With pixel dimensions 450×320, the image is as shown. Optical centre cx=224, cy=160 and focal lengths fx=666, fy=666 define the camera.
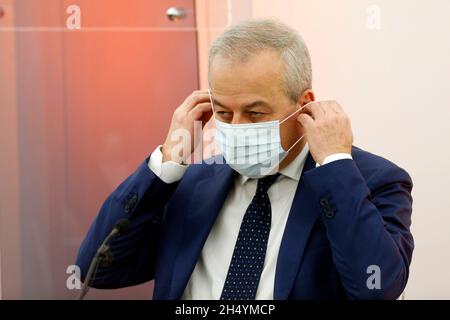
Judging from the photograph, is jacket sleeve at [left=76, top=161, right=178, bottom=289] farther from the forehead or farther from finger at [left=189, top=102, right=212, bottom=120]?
the forehead

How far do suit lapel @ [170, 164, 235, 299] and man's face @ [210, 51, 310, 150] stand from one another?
7.4 inches

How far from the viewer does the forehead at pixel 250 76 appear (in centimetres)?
150

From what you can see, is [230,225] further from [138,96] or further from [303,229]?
[138,96]

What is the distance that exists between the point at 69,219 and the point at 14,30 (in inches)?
30.1

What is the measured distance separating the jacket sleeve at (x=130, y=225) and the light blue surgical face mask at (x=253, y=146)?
185mm

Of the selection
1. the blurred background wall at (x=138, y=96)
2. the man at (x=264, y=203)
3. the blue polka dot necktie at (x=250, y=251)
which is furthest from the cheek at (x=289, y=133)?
the blurred background wall at (x=138, y=96)

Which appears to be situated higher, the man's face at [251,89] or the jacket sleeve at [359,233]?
the man's face at [251,89]

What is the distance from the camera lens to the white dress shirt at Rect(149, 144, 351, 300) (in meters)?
1.57

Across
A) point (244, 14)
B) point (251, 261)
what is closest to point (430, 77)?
point (244, 14)

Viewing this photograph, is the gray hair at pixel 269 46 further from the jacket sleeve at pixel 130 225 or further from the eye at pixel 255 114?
the jacket sleeve at pixel 130 225

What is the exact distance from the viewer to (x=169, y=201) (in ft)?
5.72

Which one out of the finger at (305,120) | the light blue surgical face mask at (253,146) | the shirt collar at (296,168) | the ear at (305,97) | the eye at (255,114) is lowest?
the shirt collar at (296,168)

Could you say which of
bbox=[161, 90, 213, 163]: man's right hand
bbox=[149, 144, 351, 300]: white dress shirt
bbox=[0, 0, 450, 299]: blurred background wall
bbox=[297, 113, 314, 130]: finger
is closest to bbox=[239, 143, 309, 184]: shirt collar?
bbox=[149, 144, 351, 300]: white dress shirt

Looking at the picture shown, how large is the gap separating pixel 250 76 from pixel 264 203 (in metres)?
0.31
